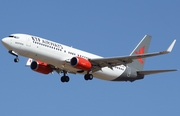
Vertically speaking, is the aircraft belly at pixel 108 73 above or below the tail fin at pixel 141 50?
below

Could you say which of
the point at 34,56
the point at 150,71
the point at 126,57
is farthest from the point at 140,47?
the point at 34,56

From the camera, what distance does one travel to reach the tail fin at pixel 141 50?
251ft

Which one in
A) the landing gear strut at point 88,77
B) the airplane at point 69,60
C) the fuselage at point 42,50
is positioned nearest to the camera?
the fuselage at point 42,50

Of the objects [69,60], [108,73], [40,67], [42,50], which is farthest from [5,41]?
[108,73]

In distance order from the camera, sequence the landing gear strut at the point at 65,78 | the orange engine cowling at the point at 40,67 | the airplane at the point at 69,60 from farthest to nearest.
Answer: the landing gear strut at the point at 65,78, the orange engine cowling at the point at 40,67, the airplane at the point at 69,60

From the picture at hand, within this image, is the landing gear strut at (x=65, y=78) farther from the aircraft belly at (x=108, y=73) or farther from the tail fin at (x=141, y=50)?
the tail fin at (x=141, y=50)

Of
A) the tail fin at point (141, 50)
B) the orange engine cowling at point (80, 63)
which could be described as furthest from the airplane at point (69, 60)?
the tail fin at point (141, 50)

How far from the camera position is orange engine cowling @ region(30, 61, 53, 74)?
230 feet

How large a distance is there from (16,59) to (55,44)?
494cm

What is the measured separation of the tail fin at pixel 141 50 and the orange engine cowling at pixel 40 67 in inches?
455

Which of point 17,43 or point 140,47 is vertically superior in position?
point 140,47

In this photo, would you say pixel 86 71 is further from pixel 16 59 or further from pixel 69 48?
pixel 16 59

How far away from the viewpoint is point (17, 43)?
208 ft

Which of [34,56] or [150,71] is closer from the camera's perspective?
[34,56]
